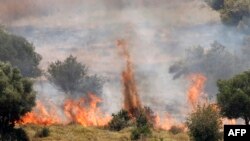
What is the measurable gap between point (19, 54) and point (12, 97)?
61.7 meters

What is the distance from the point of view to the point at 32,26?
17925cm

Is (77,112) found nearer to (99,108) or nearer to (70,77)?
(70,77)

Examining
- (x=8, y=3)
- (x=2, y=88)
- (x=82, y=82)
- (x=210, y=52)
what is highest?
(x=8, y=3)

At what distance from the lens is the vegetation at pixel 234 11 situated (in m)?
142

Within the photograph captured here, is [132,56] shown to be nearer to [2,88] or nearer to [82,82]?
[82,82]

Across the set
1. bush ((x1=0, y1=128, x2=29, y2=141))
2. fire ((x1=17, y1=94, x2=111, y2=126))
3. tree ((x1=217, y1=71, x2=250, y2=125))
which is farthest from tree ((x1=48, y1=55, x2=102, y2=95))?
tree ((x1=217, y1=71, x2=250, y2=125))

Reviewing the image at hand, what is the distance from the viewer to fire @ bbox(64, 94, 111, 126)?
117 meters

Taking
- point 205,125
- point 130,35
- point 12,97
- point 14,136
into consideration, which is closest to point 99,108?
point 130,35

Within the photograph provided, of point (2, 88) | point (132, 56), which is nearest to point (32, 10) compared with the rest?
point (132, 56)

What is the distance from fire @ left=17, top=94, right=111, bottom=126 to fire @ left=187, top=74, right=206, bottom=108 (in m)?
26.7

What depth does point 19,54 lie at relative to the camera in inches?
4840

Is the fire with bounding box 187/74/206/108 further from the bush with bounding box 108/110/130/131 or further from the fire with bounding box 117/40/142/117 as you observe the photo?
the bush with bounding box 108/110/130/131

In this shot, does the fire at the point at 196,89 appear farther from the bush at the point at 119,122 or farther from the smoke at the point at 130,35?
the bush at the point at 119,122

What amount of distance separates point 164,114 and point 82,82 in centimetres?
2668
